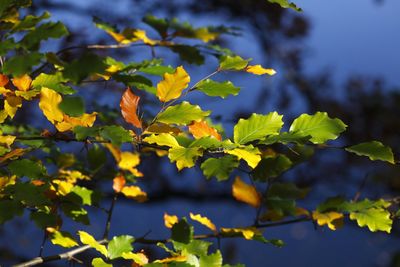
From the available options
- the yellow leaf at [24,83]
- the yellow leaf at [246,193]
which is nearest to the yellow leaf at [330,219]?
the yellow leaf at [246,193]

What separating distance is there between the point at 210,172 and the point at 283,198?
402mm

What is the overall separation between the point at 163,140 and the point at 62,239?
0.32m

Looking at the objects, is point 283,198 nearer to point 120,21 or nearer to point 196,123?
point 196,123

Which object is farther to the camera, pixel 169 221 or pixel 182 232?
pixel 169 221

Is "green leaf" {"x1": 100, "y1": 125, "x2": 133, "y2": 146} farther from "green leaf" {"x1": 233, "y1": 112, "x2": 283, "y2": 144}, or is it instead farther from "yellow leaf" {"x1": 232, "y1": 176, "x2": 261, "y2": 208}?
"yellow leaf" {"x1": 232, "y1": 176, "x2": 261, "y2": 208}

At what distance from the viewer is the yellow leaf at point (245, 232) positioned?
96 cm

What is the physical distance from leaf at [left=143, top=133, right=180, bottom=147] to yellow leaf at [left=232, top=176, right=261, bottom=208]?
0.33m

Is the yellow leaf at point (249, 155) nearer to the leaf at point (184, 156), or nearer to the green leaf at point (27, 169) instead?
the leaf at point (184, 156)

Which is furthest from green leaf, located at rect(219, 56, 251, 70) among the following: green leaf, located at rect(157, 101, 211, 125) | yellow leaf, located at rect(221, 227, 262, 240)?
yellow leaf, located at rect(221, 227, 262, 240)

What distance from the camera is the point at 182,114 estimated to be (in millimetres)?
787

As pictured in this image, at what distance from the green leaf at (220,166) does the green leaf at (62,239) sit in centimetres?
34

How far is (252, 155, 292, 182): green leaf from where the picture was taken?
96 centimetres

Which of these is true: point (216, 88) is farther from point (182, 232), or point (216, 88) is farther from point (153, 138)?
point (182, 232)

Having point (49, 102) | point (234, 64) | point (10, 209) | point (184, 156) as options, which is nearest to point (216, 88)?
point (234, 64)
